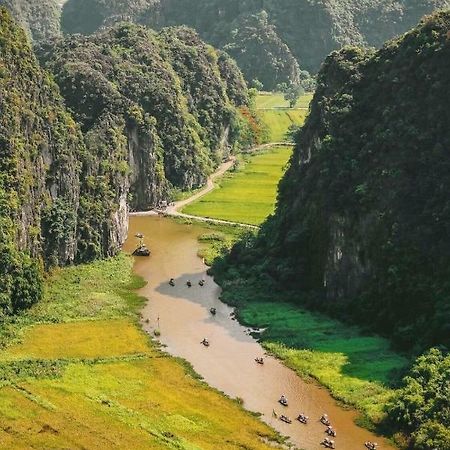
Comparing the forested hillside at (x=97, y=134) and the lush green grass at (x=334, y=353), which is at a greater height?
the forested hillside at (x=97, y=134)

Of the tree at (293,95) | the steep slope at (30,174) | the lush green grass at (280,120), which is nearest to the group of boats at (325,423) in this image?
the steep slope at (30,174)

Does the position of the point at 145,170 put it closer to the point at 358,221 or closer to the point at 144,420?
the point at 358,221

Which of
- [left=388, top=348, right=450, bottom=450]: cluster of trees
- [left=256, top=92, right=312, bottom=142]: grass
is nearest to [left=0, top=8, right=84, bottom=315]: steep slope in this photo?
[left=388, top=348, right=450, bottom=450]: cluster of trees

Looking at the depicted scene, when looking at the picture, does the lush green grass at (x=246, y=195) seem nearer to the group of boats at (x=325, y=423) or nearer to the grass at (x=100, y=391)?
the grass at (x=100, y=391)

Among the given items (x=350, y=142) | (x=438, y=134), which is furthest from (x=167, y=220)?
(x=438, y=134)

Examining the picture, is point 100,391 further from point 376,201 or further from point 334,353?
point 376,201

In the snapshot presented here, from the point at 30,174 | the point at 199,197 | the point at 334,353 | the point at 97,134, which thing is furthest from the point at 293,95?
the point at 334,353
